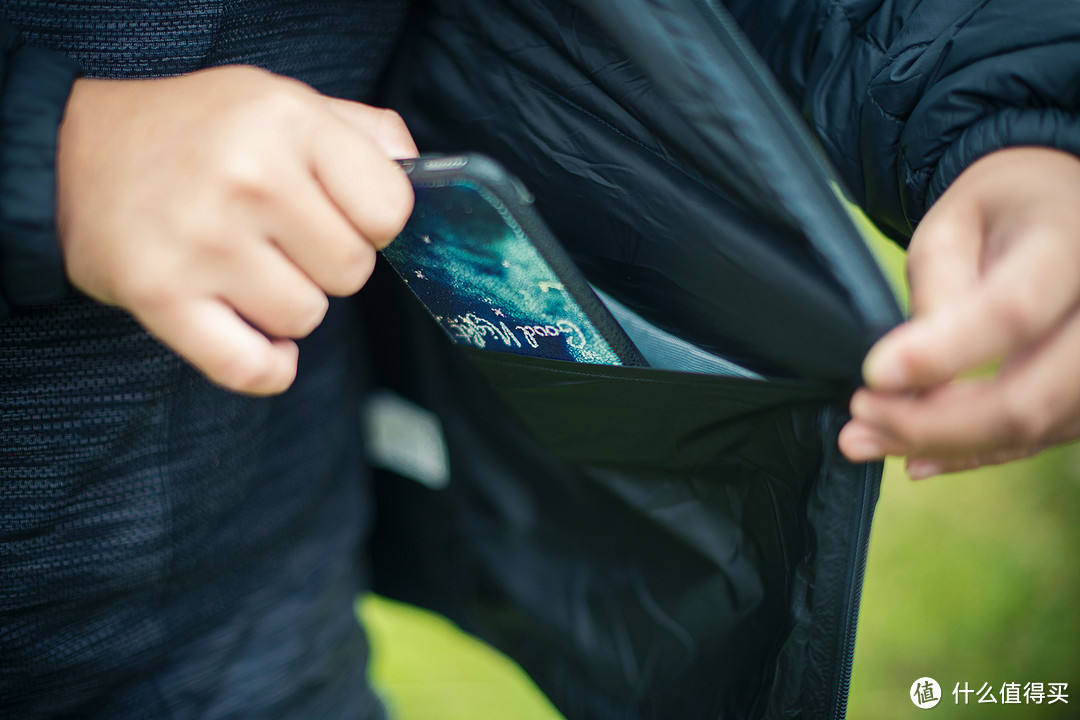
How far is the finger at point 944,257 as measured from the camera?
35 cm

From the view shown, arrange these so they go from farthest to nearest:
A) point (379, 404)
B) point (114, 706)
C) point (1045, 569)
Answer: point (1045, 569) → point (379, 404) → point (114, 706)

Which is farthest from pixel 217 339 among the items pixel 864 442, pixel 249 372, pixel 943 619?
pixel 943 619

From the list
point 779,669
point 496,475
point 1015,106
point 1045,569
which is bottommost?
point 1045,569

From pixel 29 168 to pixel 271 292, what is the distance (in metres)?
0.14

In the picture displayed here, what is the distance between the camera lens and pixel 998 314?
329 mm

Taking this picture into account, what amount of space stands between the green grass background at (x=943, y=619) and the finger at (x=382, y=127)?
1188mm

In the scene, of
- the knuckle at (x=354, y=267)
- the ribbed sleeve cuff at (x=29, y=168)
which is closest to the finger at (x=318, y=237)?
the knuckle at (x=354, y=267)

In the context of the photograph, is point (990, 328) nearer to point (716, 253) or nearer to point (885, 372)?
point (885, 372)

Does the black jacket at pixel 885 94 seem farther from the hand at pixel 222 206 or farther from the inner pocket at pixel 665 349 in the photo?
the inner pocket at pixel 665 349

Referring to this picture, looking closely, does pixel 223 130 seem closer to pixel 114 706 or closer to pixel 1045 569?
pixel 114 706

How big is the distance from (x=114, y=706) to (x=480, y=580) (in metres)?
0.37

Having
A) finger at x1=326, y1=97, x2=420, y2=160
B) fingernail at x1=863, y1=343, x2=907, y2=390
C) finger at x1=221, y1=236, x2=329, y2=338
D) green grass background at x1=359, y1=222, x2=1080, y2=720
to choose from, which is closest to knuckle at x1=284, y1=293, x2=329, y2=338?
finger at x1=221, y1=236, x2=329, y2=338

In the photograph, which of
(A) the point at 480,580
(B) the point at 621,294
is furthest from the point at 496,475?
(B) the point at 621,294

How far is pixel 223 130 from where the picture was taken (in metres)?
0.36
